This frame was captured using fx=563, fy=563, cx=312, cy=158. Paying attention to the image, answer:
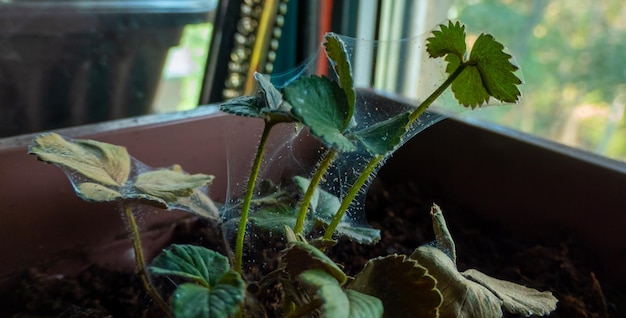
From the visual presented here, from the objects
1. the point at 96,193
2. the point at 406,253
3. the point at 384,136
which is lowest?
the point at 406,253

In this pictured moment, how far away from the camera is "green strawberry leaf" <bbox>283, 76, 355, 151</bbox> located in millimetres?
376

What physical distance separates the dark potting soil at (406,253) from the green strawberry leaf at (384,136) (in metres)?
0.17

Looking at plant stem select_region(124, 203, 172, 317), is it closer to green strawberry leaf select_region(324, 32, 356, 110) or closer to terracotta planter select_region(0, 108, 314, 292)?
terracotta planter select_region(0, 108, 314, 292)

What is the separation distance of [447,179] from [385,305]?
17.8 inches

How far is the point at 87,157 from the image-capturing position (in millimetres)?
579

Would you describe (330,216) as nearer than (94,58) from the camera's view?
Yes

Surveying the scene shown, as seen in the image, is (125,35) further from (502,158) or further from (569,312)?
(569,312)

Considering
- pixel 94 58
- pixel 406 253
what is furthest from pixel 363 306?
pixel 94 58

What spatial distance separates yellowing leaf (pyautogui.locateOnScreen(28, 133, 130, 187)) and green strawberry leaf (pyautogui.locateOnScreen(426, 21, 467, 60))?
341 millimetres

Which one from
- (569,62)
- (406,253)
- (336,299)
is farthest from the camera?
(569,62)

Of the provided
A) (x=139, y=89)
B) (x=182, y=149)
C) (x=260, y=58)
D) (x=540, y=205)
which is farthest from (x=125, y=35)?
(x=540, y=205)

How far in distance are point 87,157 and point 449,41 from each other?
1.23 feet

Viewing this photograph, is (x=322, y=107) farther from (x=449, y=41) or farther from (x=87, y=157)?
(x=87, y=157)

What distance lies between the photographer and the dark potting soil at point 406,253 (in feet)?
1.94
